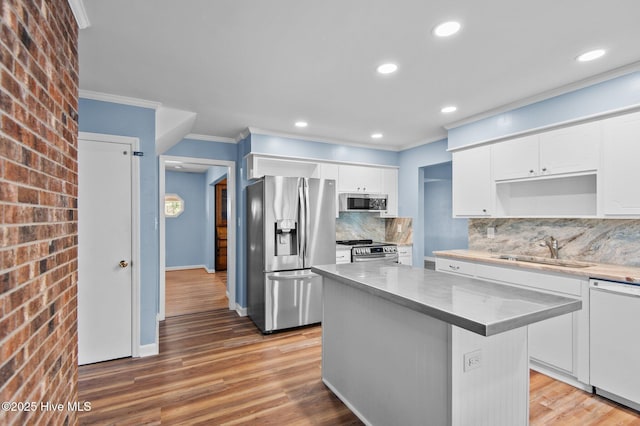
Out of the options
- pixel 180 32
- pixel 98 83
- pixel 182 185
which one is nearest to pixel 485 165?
pixel 180 32

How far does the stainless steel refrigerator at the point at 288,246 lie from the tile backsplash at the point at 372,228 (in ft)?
3.39

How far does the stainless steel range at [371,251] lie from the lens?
14.8 feet

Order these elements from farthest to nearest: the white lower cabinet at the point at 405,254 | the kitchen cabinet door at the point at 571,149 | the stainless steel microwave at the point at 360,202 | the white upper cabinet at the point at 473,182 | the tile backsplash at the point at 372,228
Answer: the tile backsplash at the point at 372,228
the white lower cabinet at the point at 405,254
the stainless steel microwave at the point at 360,202
the white upper cabinet at the point at 473,182
the kitchen cabinet door at the point at 571,149

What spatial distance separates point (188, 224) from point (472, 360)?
8.09m

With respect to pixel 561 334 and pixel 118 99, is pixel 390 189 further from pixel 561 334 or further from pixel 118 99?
pixel 118 99

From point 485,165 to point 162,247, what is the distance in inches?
166

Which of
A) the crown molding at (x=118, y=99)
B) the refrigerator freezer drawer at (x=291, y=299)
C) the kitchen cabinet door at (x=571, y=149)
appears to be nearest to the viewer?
the kitchen cabinet door at (x=571, y=149)

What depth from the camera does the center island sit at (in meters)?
1.41

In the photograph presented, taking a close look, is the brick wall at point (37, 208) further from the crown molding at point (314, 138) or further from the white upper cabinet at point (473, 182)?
the white upper cabinet at point (473, 182)

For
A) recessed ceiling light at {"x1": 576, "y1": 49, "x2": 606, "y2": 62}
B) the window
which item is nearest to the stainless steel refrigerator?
recessed ceiling light at {"x1": 576, "y1": 49, "x2": 606, "y2": 62}

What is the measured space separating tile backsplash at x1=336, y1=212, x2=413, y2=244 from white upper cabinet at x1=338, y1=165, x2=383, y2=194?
1.67 feet

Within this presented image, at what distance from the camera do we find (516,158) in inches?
129

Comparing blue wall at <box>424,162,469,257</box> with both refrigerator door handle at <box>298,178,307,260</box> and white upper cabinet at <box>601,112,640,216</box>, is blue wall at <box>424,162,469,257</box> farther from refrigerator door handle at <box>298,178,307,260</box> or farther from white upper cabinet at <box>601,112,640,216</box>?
white upper cabinet at <box>601,112,640,216</box>

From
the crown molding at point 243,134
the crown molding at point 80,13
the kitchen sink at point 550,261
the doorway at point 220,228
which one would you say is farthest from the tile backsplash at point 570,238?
the doorway at point 220,228
